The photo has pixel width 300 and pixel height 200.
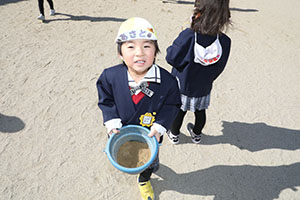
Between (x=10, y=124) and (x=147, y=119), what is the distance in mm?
2484

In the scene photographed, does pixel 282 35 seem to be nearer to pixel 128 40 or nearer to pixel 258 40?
pixel 258 40

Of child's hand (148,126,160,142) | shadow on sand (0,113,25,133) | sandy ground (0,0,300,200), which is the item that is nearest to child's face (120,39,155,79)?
child's hand (148,126,160,142)

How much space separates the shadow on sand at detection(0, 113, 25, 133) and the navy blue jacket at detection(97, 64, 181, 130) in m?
2.08

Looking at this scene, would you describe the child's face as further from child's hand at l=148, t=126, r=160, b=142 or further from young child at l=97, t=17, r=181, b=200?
child's hand at l=148, t=126, r=160, b=142

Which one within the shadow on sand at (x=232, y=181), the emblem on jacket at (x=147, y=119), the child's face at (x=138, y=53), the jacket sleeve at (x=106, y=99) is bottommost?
the shadow on sand at (x=232, y=181)

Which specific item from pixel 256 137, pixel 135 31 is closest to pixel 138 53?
pixel 135 31

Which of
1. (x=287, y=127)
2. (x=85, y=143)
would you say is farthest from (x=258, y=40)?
(x=85, y=143)

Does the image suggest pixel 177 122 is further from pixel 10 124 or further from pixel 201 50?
pixel 10 124

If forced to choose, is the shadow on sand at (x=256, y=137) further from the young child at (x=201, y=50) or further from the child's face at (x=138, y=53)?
the child's face at (x=138, y=53)

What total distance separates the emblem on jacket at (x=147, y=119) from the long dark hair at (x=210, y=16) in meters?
0.87

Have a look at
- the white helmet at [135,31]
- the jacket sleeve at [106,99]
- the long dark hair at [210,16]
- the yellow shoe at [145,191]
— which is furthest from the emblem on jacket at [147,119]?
the yellow shoe at [145,191]

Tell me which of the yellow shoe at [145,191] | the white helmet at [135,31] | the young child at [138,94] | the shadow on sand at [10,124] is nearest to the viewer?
the white helmet at [135,31]

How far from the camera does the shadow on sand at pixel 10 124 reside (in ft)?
10.5

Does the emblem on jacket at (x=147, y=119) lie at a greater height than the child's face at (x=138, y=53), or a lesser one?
lesser
